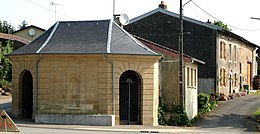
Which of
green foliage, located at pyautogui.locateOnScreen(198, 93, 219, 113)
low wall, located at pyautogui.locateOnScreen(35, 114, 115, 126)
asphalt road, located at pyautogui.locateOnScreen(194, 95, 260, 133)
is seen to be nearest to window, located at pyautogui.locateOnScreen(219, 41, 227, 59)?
asphalt road, located at pyautogui.locateOnScreen(194, 95, 260, 133)

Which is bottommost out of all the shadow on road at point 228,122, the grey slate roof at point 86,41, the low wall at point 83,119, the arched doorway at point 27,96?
the shadow on road at point 228,122

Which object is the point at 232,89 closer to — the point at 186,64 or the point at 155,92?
the point at 186,64

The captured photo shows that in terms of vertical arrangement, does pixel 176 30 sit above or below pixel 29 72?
above

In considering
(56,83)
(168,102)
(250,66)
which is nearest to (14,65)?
(56,83)

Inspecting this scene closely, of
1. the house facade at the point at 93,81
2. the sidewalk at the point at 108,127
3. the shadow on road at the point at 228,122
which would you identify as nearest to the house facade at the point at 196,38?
the shadow on road at the point at 228,122

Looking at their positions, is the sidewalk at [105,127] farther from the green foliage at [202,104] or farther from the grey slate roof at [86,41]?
the green foliage at [202,104]

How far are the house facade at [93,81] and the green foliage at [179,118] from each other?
4.83 feet

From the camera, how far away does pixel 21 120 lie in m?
26.8

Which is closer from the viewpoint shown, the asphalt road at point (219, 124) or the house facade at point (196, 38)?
the asphalt road at point (219, 124)

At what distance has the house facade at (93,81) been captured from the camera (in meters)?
26.0

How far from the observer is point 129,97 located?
26906 millimetres

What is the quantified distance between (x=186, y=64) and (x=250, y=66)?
2982cm

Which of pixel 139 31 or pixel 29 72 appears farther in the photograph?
pixel 139 31

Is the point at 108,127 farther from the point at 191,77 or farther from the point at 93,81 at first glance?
the point at 191,77
